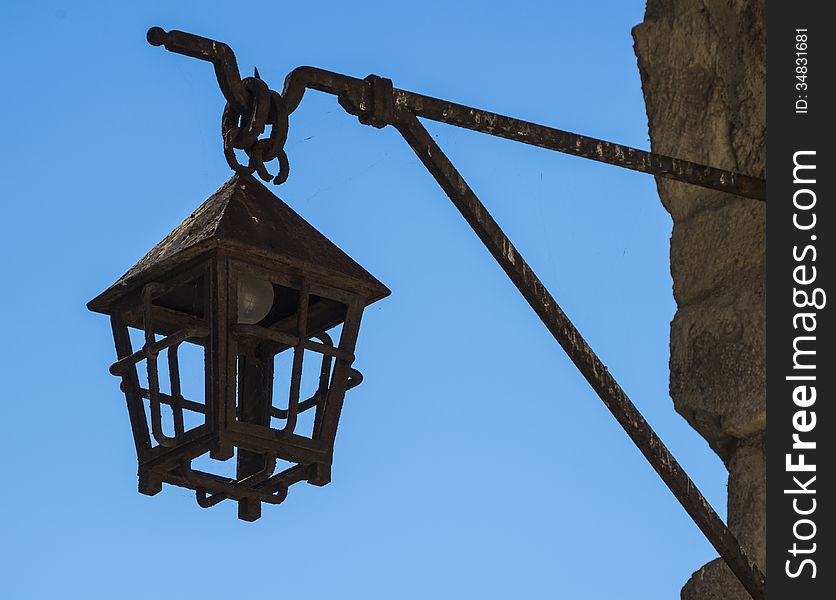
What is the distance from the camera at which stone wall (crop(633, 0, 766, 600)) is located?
349 centimetres

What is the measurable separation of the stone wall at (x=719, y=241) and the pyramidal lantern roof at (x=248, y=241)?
0.89 m

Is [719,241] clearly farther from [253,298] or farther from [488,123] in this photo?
[253,298]

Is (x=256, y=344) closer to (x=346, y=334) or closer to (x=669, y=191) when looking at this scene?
(x=346, y=334)

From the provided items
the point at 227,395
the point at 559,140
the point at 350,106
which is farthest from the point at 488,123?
the point at 227,395

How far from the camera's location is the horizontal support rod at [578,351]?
2.96 meters

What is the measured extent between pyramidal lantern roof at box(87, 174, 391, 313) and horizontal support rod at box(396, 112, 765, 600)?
0.28m

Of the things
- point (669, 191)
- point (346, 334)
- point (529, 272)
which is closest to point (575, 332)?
point (529, 272)

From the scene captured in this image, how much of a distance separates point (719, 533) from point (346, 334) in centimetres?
81

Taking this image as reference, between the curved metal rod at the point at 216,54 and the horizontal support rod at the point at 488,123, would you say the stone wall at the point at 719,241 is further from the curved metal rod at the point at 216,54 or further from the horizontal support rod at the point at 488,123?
the curved metal rod at the point at 216,54

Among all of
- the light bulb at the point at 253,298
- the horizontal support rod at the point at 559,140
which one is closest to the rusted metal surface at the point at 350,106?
the horizontal support rod at the point at 559,140

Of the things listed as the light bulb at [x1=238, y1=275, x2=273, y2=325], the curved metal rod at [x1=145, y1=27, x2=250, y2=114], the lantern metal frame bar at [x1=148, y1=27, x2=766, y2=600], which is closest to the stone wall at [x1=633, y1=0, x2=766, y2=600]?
the lantern metal frame bar at [x1=148, y1=27, x2=766, y2=600]

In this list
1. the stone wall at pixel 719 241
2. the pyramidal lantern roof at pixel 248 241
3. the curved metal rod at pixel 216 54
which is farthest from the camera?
the stone wall at pixel 719 241

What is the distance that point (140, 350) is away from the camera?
2.97 metres

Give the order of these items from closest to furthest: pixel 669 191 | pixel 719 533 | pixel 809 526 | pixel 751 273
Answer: pixel 809 526 → pixel 719 533 → pixel 751 273 → pixel 669 191
